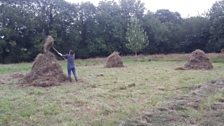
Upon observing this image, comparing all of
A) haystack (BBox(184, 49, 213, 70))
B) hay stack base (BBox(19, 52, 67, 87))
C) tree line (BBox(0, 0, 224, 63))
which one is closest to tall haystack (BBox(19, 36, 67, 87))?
hay stack base (BBox(19, 52, 67, 87))

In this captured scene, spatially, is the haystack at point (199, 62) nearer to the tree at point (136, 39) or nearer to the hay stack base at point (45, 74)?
the hay stack base at point (45, 74)

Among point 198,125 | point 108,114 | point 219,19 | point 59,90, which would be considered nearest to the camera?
point 198,125

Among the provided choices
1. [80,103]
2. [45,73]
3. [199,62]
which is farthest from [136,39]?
[80,103]

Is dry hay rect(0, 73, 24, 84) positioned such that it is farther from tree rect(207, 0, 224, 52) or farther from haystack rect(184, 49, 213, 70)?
tree rect(207, 0, 224, 52)

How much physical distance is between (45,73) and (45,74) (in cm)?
9

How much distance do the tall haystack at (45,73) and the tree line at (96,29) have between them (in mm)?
29272

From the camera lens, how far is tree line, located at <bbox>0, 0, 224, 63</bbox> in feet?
151

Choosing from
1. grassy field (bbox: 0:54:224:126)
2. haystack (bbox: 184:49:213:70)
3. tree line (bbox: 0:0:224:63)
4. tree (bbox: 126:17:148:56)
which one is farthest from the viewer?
tree line (bbox: 0:0:224:63)

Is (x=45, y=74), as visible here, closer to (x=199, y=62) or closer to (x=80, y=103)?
(x=80, y=103)

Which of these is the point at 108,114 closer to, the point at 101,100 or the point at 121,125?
the point at 121,125

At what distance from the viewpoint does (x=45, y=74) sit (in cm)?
1526

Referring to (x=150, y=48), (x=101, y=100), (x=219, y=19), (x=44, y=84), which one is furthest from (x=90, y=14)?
(x=101, y=100)

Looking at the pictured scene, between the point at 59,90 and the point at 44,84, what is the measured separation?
1655 millimetres

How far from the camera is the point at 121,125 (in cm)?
705
